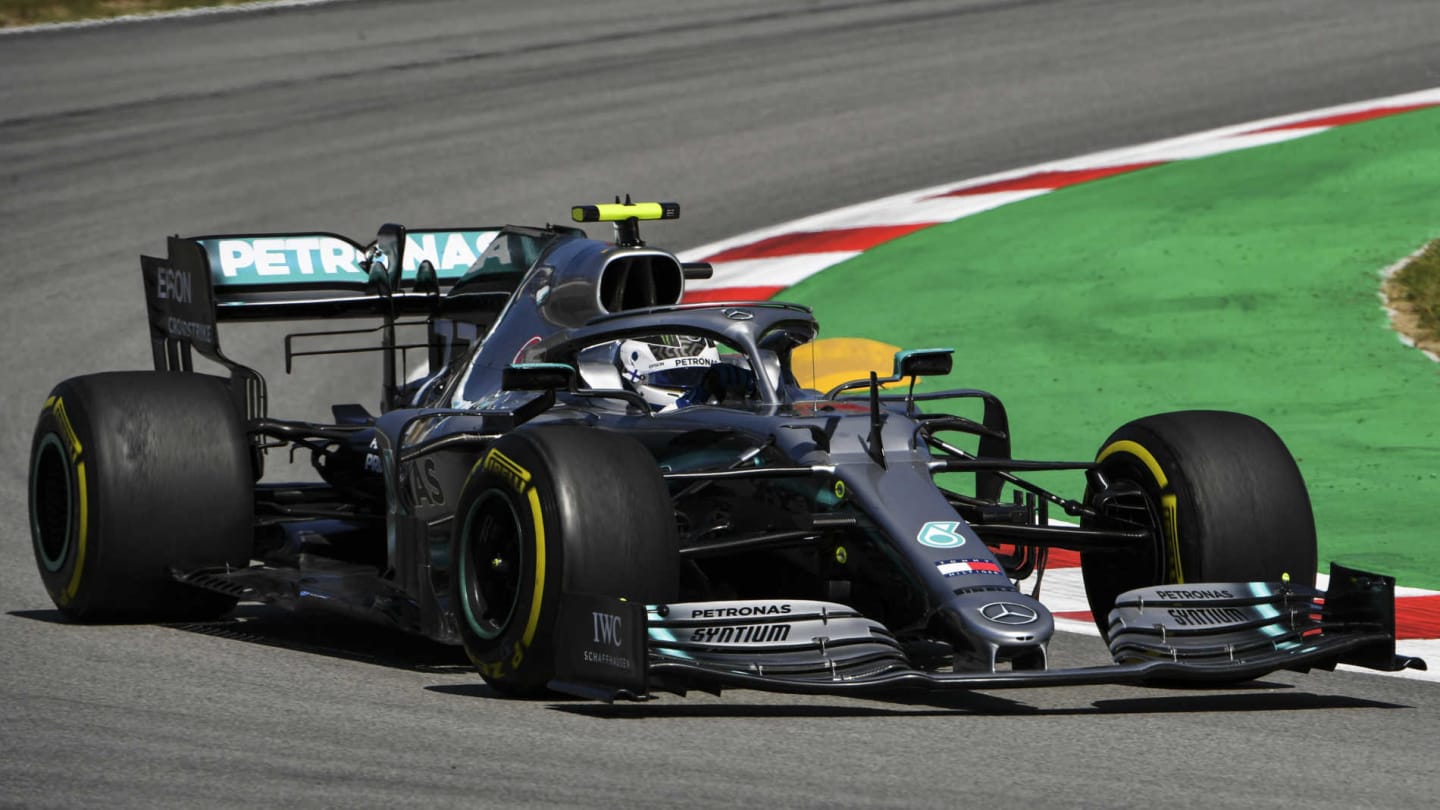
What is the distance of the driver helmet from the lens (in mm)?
8477

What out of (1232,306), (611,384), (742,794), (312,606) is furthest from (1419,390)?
(742,794)

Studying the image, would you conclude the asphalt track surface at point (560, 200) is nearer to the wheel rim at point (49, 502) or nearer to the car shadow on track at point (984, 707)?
the car shadow on track at point (984, 707)

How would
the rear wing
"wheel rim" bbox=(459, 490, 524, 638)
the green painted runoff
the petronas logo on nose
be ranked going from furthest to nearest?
the green painted runoff, the rear wing, "wheel rim" bbox=(459, 490, 524, 638), the petronas logo on nose

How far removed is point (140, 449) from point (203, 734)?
234cm

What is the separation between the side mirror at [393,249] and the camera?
33.9 feet

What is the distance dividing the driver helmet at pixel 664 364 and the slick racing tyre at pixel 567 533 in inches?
55.0

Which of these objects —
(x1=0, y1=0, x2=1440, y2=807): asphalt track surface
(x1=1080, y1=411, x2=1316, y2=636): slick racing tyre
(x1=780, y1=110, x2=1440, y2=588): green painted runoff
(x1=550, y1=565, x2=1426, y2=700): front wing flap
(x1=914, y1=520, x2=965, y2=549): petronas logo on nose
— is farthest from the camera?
(x1=780, y1=110, x2=1440, y2=588): green painted runoff

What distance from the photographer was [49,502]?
896 centimetres

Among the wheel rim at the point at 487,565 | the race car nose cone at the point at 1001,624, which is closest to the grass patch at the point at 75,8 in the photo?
the wheel rim at the point at 487,565

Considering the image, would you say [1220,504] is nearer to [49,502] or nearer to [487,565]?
[487,565]

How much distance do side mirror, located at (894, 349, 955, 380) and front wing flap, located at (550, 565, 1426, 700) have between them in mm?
1018

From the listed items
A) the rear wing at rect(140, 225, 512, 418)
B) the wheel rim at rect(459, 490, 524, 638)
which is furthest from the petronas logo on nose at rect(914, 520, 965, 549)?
the rear wing at rect(140, 225, 512, 418)

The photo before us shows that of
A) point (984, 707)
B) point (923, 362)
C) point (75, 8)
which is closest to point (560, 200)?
point (923, 362)

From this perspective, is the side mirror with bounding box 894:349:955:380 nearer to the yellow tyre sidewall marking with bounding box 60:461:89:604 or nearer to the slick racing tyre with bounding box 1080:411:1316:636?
the slick racing tyre with bounding box 1080:411:1316:636
